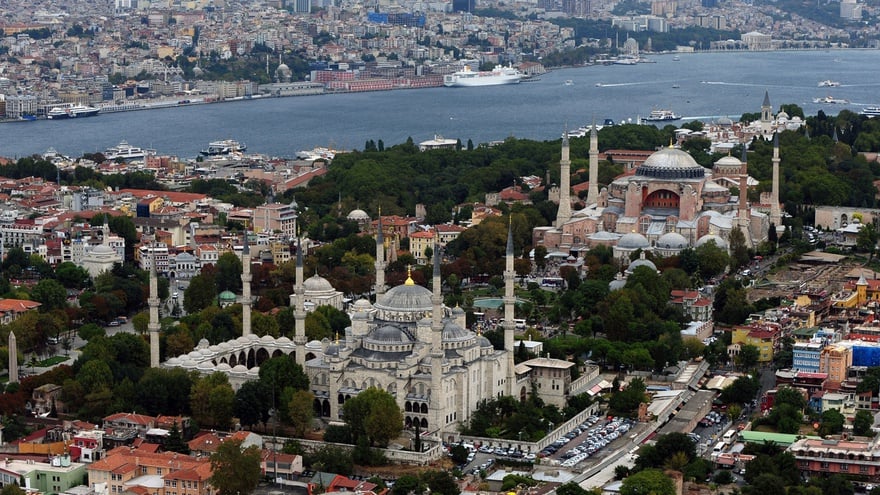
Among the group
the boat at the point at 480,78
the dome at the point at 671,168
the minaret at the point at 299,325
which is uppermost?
the dome at the point at 671,168

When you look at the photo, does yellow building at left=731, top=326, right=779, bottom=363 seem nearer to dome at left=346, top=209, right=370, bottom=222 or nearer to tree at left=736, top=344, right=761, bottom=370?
tree at left=736, top=344, right=761, bottom=370

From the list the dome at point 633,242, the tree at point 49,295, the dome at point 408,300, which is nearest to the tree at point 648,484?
the dome at point 408,300

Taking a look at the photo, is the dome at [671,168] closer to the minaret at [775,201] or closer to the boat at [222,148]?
the minaret at [775,201]

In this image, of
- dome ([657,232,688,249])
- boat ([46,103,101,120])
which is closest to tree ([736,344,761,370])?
dome ([657,232,688,249])

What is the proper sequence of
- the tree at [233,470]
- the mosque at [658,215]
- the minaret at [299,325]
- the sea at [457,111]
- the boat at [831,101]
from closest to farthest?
the tree at [233,470]
the minaret at [299,325]
the mosque at [658,215]
the sea at [457,111]
the boat at [831,101]

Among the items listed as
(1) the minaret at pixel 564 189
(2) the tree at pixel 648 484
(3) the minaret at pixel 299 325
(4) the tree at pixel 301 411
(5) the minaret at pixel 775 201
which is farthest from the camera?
(5) the minaret at pixel 775 201

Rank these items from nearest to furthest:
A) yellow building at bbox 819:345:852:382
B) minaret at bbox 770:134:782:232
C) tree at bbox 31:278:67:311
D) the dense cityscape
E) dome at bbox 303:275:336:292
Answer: the dense cityscape, yellow building at bbox 819:345:852:382, dome at bbox 303:275:336:292, tree at bbox 31:278:67:311, minaret at bbox 770:134:782:232

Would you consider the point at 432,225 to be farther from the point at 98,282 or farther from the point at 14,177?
the point at 14,177
